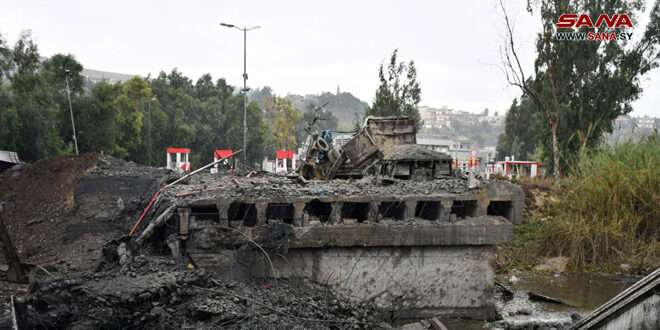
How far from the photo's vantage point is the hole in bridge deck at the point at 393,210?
295 inches

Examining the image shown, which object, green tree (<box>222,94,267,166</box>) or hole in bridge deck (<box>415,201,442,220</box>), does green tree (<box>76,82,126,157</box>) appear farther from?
hole in bridge deck (<box>415,201,442,220</box>)

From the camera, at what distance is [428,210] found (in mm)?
8062

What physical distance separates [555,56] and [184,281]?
57.9 feet

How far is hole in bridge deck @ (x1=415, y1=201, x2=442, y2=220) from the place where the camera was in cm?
762

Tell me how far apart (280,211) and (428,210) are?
2436mm


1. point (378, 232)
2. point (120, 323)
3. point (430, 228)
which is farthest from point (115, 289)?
point (430, 228)

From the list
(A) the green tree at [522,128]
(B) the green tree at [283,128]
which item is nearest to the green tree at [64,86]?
(B) the green tree at [283,128]

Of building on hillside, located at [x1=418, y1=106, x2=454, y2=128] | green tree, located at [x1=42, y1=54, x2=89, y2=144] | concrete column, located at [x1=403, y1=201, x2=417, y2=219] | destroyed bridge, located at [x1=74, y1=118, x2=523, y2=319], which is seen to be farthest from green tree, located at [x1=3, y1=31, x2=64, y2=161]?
building on hillside, located at [x1=418, y1=106, x2=454, y2=128]

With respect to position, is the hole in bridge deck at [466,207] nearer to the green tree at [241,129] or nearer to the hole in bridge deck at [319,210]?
the hole in bridge deck at [319,210]

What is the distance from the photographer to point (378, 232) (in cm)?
689

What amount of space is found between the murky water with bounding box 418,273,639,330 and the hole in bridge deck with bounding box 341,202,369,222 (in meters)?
2.08

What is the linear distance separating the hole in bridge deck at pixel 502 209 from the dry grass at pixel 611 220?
1.57 m

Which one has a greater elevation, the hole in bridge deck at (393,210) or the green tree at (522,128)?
the green tree at (522,128)

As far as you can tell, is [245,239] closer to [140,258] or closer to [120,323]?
[140,258]
